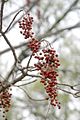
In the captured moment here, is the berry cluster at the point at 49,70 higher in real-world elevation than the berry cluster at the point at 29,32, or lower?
lower

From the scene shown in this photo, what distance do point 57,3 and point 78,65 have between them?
2326 millimetres

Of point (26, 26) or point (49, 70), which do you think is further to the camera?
point (26, 26)

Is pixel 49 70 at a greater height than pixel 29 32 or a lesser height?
lesser

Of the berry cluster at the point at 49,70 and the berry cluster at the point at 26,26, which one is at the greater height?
the berry cluster at the point at 26,26

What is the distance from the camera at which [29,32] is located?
293 cm

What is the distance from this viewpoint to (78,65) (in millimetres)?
11859

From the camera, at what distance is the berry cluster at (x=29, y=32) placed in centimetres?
284

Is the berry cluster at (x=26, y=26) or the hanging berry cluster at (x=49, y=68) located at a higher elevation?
the berry cluster at (x=26, y=26)

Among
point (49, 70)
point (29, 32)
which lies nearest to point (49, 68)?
point (49, 70)

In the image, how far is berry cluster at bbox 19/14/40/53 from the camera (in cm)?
Answer: 284

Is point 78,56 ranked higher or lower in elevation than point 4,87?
higher

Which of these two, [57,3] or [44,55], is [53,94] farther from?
[57,3]

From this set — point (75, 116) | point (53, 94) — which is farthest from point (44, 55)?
point (75, 116)

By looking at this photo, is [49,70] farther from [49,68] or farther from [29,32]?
[29,32]
